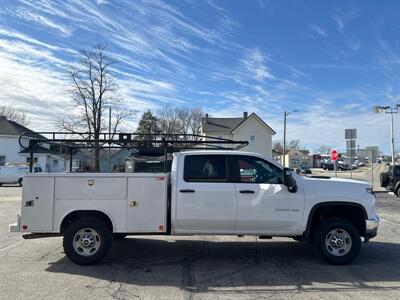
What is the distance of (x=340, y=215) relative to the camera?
25.6 ft

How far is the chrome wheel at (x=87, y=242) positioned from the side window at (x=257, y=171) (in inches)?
109

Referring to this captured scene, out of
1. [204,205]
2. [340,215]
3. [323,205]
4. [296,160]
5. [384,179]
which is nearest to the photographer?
[204,205]

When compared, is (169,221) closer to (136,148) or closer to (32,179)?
(136,148)

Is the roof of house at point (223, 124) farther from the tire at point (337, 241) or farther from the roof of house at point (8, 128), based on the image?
the tire at point (337, 241)

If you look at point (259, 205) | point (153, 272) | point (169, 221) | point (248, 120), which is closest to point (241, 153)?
point (259, 205)

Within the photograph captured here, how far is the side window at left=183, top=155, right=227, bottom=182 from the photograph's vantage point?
293 inches

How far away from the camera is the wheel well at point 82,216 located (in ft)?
24.3

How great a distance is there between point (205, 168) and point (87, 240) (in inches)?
95.7

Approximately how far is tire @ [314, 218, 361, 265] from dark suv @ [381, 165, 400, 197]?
17404 millimetres

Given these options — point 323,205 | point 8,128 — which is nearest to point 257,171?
point 323,205

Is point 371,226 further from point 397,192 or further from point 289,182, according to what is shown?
point 397,192

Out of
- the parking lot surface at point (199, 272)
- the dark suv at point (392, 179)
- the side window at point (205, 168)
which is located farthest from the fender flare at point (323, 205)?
the dark suv at point (392, 179)

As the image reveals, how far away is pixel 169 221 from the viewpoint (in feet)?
24.4

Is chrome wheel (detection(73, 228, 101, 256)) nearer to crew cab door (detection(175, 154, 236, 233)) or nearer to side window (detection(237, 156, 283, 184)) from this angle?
crew cab door (detection(175, 154, 236, 233))
